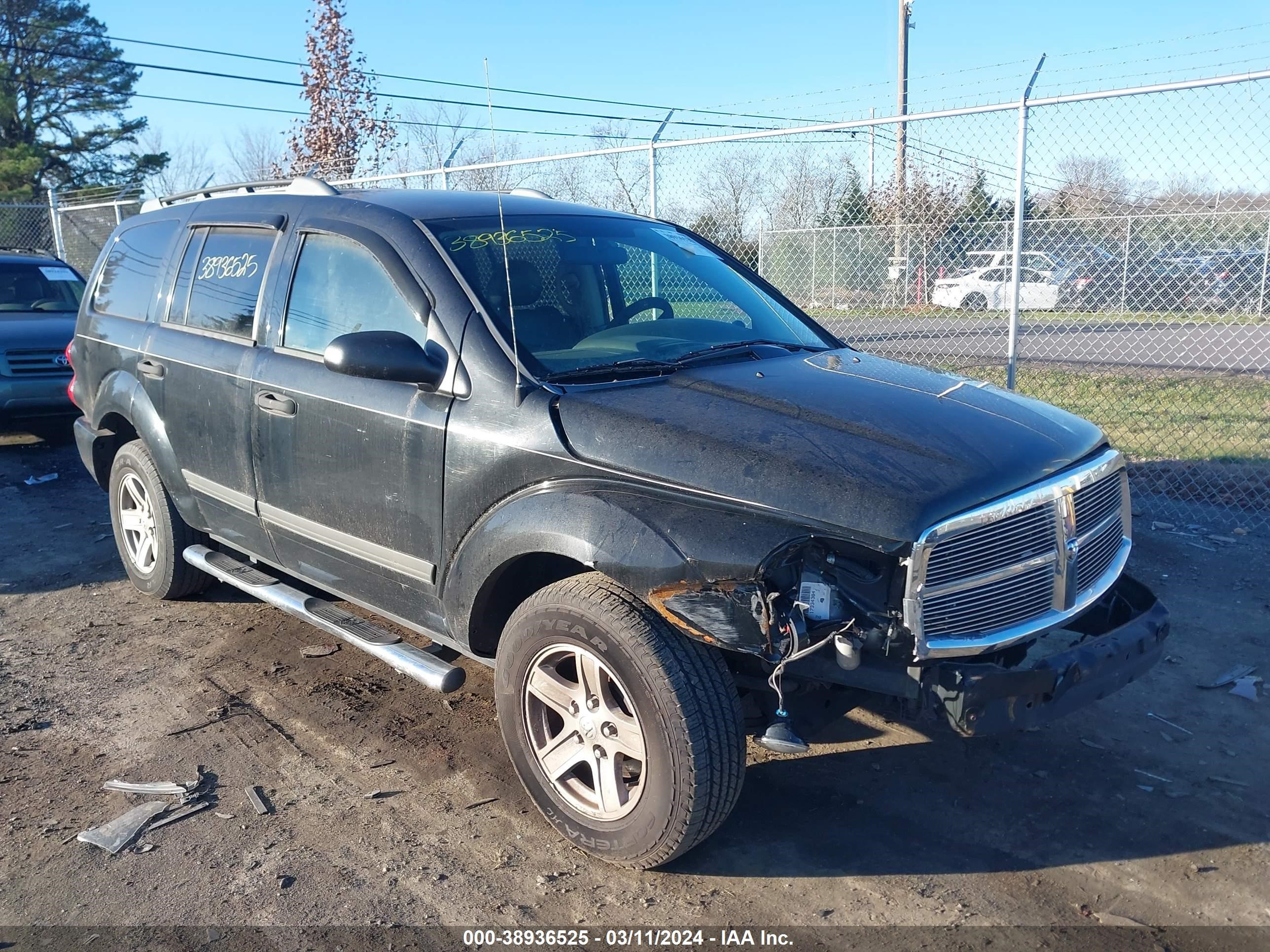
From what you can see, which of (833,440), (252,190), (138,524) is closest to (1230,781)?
(833,440)

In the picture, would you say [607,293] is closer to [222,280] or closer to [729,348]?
[729,348]

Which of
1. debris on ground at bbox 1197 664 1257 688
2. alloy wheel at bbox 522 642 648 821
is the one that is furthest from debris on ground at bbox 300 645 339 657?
debris on ground at bbox 1197 664 1257 688

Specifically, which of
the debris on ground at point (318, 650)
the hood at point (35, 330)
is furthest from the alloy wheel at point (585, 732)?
the hood at point (35, 330)

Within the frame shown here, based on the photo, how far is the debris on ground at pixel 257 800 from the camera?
11.3ft

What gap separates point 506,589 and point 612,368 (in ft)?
2.76

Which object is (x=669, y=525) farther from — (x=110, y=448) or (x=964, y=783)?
(x=110, y=448)

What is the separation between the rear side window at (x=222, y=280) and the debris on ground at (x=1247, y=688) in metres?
4.43

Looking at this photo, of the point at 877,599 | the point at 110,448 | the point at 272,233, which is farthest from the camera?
the point at 110,448

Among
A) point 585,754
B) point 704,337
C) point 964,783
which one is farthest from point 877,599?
point 704,337

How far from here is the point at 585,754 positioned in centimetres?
313

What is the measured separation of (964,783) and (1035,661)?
940 millimetres

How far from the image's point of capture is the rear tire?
513 centimetres

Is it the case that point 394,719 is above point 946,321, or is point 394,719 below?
below

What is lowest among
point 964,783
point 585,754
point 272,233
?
point 964,783
